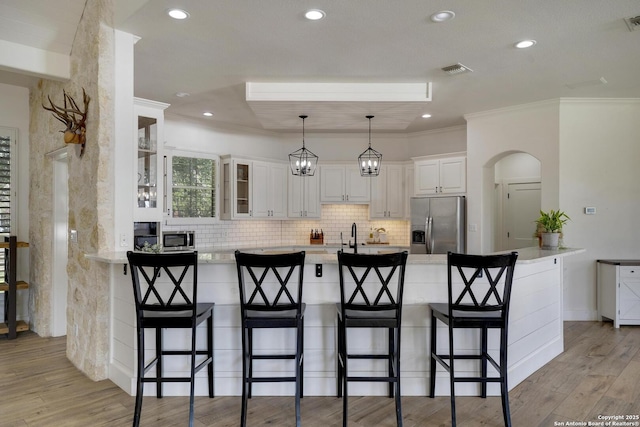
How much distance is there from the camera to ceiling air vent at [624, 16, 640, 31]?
310 centimetres

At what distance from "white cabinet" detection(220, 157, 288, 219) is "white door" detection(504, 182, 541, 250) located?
4.24 m

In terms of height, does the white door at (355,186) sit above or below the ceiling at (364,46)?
below

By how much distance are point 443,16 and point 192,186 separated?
4.26m

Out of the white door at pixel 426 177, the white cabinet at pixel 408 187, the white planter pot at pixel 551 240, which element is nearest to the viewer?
the white planter pot at pixel 551 240

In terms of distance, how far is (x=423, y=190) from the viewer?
21.5ft

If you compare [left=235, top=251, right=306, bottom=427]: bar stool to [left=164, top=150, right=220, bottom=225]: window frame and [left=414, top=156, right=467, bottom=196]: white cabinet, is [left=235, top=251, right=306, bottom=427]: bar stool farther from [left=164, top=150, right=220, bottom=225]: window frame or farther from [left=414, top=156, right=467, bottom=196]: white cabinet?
[left=414, top=156, right=467, bottom=196]: white cabinet

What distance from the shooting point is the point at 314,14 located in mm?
3051

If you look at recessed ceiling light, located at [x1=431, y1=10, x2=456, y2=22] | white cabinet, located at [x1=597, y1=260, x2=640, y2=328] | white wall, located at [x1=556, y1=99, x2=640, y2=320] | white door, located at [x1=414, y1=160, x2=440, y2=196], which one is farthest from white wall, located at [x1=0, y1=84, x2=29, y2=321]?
white cabinet, located at [x1=597, y1=260, x2=640, y2=328]

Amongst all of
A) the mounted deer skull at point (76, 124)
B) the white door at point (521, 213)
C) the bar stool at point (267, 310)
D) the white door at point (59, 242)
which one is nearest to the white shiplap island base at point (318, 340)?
the bar stool at point (267, 310)

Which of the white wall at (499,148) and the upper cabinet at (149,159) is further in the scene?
the white wall at (499,148)

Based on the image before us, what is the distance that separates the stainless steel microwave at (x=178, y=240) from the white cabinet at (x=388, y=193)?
307 cm

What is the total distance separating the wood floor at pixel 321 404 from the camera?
A: 2.73m

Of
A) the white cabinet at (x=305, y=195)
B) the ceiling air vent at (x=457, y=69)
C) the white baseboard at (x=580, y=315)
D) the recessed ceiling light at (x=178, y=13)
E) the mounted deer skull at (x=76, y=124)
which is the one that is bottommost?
the white baseboard at (x=580, y=315)

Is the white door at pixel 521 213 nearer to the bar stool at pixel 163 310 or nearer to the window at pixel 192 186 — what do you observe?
the window at pixel 192 186
